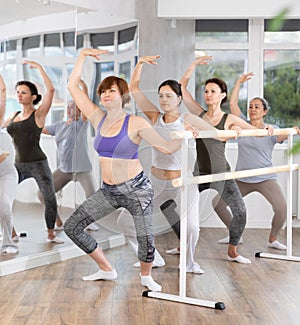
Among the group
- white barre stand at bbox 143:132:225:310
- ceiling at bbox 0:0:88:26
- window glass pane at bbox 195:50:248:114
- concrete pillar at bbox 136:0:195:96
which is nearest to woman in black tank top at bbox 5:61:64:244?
ceiling at bbox 0:0:88:26

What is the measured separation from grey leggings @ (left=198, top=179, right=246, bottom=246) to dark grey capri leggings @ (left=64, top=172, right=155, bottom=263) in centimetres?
70

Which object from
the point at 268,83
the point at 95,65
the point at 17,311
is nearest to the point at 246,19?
the point at 268,83

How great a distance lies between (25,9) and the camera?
4020 millimetres

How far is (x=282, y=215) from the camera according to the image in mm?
5199

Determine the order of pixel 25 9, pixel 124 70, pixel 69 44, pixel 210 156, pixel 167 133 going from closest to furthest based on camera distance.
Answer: pixel 167 133
pixel 25 9
pixel 210 156
pixel 69 44
pixel 124 70

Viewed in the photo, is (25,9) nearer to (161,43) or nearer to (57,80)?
(57,80)

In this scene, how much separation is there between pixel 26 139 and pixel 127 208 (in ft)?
3.02

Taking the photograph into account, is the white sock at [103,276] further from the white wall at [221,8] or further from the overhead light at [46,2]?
the white wall at [221,8]

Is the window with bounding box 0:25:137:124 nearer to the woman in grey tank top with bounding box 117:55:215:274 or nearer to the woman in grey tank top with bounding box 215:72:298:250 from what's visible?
the woman in grey tank top with bounding box 117:55:215:274

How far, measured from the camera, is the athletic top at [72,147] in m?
4.50

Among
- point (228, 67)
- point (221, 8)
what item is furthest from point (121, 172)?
point (228, 67)

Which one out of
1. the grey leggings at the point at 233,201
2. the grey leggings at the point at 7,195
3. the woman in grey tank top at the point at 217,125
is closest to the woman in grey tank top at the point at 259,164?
the grey leggings at the point at 233,201

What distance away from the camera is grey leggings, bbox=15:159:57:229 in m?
4.14

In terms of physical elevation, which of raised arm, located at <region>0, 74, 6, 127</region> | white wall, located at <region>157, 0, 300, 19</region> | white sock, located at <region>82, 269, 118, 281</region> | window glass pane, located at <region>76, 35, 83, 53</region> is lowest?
white sock, located at <region>82, 269, 118, 281</region>
